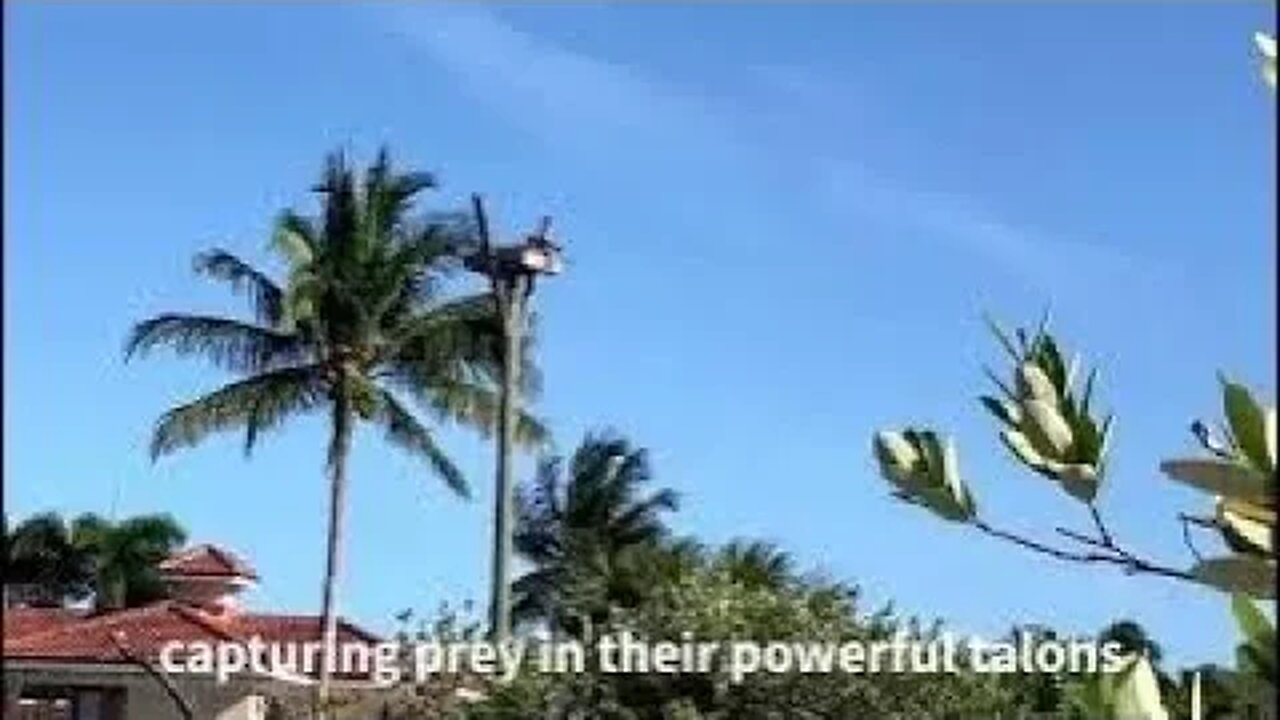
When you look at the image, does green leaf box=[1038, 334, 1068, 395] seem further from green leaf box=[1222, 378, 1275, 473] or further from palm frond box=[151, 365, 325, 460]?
palm frond box=[151, 365, 325, 460]

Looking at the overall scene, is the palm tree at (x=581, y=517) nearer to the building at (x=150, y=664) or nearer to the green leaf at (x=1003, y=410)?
the building at (x=150, y=664)

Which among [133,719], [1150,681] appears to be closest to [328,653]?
[133,719]

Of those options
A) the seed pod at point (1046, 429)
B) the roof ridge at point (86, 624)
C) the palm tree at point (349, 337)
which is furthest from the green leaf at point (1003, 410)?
the roof ridge at point (86, 624)

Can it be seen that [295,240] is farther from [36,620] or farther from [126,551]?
[126,551]

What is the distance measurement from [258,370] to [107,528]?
19.1 meters

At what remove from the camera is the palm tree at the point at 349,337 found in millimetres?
30656

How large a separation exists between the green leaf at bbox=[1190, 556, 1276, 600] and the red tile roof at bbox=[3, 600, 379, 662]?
32.9 meters

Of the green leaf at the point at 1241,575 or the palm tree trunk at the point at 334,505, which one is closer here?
the green leaf at the point at 1241,575

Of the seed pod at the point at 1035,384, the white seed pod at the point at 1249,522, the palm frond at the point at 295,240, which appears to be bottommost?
the white seed pod at the point at 1249,522

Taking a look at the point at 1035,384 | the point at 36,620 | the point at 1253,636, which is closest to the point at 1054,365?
the point at 1035,384

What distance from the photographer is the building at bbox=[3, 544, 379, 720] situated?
34281mm

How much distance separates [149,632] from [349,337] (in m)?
6.92

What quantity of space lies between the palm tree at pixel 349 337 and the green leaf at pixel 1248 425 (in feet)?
94.1

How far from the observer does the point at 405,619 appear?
26.9m
